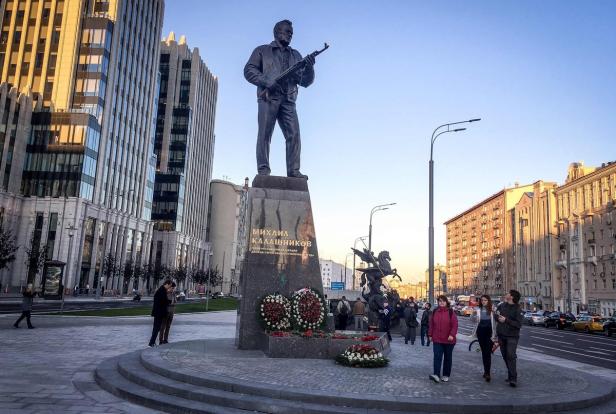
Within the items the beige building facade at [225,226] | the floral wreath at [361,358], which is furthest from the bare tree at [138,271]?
the floral wreath at [361,358]

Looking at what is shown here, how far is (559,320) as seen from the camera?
43.6 meters

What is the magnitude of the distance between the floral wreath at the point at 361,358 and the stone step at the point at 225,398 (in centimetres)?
289

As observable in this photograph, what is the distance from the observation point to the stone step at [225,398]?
7.27 meters

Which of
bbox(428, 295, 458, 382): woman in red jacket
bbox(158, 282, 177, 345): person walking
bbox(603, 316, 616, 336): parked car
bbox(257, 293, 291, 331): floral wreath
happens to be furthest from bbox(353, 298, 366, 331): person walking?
bbox(603, 316, 616, 336): parked car

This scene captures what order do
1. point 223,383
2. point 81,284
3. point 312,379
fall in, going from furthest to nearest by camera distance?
point 81,284, point 312,379, point 223,383

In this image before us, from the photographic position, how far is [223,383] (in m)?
8.11

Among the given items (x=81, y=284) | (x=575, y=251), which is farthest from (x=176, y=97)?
(x=575, y=251)

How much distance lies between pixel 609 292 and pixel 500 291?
5448 cm

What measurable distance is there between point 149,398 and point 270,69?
9.79 meters

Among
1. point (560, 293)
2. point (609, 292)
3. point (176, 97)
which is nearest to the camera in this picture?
point (609, 292)

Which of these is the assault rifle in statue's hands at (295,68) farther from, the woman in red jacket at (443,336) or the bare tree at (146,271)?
the bare tree at (146,271)

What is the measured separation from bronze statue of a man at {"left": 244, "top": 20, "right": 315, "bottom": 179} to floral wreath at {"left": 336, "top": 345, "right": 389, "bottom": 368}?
5.56 metres

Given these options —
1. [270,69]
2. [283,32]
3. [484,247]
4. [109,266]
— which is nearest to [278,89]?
[270,69]

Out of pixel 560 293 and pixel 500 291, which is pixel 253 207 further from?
pixel 500 291
